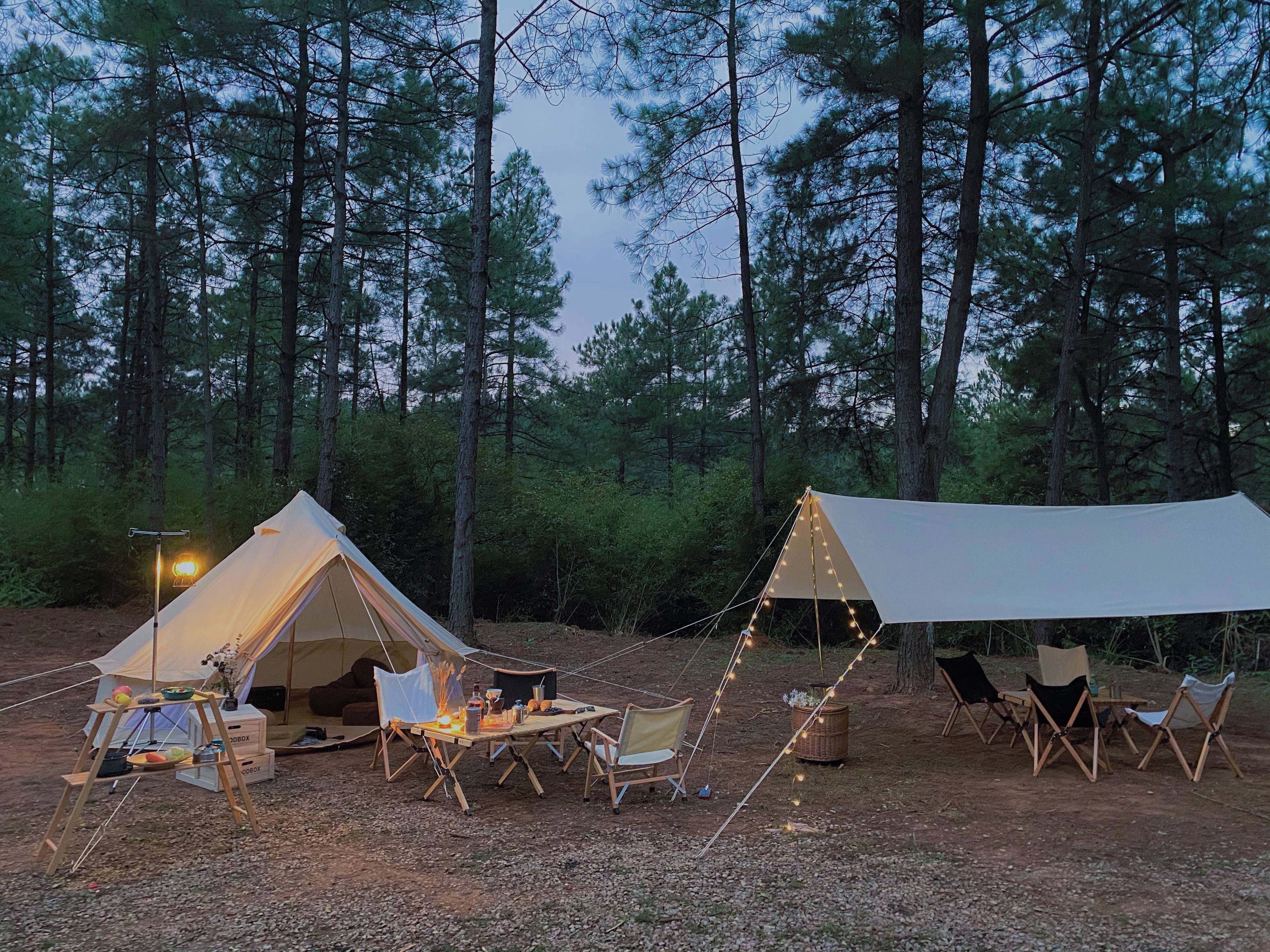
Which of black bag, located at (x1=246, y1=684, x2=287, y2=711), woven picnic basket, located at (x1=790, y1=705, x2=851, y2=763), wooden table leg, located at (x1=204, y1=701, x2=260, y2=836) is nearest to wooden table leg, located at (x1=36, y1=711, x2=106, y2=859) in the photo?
wooden table leg, located at (x1=204, y1=701, x2=260, y2=836)

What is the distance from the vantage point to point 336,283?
378 inches

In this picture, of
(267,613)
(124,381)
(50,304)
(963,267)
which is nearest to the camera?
(267,613)

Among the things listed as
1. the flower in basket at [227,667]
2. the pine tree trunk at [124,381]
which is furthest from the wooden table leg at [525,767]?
the pine tree trunk at [124,381]

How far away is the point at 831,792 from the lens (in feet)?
15.9

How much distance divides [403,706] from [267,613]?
4.31ft

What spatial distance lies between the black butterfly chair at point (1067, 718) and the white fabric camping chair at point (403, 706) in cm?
366

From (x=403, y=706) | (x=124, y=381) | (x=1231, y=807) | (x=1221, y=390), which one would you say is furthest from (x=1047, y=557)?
(x=124, y=381)

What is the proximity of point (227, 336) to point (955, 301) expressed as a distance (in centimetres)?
1126

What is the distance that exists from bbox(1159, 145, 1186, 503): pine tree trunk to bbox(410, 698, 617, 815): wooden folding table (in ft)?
26.6

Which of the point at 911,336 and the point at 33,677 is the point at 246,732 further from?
the point at 911,336

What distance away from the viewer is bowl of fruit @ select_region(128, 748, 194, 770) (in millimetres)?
3773

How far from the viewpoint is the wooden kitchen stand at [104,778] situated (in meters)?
3.51

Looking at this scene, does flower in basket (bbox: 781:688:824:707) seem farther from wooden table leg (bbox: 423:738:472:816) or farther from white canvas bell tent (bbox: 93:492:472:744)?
white canvas bell tent (bbox: 93:492:472:744)

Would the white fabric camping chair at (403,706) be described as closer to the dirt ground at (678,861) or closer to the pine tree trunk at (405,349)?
the dirt ground at (678,861)
